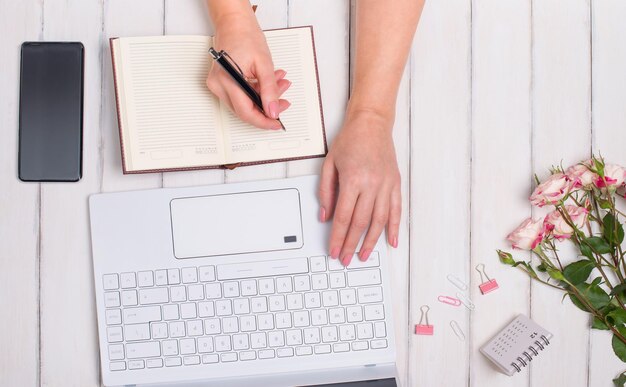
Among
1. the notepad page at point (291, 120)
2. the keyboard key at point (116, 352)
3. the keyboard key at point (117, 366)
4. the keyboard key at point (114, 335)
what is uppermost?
the notepad page at point (291, 120)

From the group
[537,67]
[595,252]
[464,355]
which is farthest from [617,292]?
[537,67]

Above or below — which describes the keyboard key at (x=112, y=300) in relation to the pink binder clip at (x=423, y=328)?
above

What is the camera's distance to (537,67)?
0.96 m

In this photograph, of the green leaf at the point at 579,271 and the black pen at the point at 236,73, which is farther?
the green leaf at the point at 579,271

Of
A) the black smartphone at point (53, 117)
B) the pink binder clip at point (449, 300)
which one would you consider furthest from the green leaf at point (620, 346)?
the black smartphone at point (53, 117)

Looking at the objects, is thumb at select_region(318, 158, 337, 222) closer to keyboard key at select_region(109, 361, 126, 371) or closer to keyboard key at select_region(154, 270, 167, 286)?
keyboard key at select_region(154, 270, 167, 286)

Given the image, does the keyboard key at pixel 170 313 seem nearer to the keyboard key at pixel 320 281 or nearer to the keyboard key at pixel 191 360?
the keyboard key at pixel 191 360

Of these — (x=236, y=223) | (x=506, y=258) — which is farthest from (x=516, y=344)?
(x=236, y=223)

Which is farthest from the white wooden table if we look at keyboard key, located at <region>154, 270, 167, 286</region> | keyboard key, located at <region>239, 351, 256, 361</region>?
keyboard key, located at <region>239, 351, 256, 361</region>

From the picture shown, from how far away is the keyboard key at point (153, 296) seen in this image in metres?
0.90

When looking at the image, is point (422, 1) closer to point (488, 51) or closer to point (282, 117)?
point (488, 51)

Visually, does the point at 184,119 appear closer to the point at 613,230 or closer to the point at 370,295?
the point at 370,295

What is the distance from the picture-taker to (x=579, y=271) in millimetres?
908

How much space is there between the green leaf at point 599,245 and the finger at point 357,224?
12.8 inches
